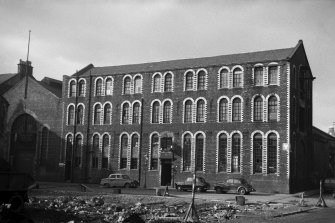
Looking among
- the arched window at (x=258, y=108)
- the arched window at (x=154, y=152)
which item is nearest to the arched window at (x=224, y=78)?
the arched window at (x=258, y=108)

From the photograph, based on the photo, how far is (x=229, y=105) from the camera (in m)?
43.2

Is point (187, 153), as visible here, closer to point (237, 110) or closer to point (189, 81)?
point (237, 110)

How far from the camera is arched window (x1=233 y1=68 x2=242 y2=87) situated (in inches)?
1698

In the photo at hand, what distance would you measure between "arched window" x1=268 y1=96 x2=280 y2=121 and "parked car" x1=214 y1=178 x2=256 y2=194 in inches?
279

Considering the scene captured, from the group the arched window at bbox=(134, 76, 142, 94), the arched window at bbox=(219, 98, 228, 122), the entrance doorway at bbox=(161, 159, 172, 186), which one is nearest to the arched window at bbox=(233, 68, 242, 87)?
the arched window at bbox=(219, 98, 228, 122)

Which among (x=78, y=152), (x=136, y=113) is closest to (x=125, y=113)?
(x=136, y=113)

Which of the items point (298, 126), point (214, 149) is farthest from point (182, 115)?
point (298, 126)

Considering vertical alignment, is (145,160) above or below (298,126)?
below

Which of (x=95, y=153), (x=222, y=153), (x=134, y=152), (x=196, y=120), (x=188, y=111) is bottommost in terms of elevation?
(x=95, y=153)

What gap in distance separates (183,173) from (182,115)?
6007 mm

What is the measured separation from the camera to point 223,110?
43.7m

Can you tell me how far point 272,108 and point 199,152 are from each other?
853cm

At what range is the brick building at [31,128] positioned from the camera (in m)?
52.7

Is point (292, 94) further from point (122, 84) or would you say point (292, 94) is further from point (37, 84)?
point (37, 84)
